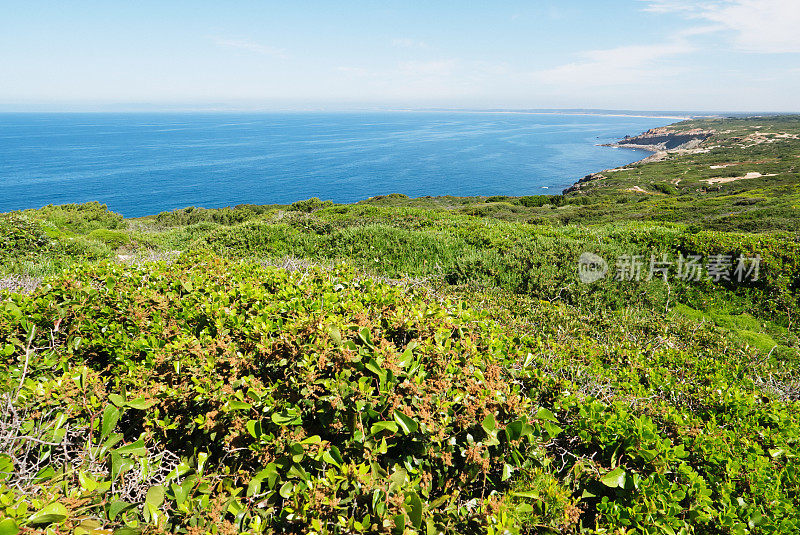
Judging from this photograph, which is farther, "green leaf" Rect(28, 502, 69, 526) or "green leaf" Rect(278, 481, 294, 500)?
"green leaf" Rect(278, 481, 294, 500)

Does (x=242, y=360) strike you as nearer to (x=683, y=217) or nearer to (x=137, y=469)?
(x=137, y=469)

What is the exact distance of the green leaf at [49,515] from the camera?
148 cm

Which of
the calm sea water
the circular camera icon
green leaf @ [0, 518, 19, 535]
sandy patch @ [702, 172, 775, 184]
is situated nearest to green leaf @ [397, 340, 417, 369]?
green leaf @ [0, 518, 19, 535]

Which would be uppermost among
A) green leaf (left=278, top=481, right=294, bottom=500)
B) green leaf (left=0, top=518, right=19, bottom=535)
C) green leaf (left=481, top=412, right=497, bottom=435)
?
green leaf (left=0, top=518, right=19, bottom=535)

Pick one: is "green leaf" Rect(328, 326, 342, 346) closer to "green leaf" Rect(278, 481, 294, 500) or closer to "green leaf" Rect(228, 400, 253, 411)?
"green leaf" Rect(228, 400, 253, 411)

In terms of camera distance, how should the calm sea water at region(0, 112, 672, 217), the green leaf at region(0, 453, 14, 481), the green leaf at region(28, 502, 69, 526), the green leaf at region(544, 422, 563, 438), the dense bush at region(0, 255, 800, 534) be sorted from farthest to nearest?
the calm sea water at region(0, 112, 672, 217) → the green leaf at region(544, 422, 563, 438) → the dense bush at region(0, 255, 800, 534) → the green leaf at region(0, 453, 14, 481) → the green leaf at region(28, 502, 69, 526)

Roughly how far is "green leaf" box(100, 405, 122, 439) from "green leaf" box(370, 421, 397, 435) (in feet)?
4.58

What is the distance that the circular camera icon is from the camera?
7517 mm

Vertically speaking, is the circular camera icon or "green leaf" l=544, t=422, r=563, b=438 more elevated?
"green leaf" l=544, t=422, r=563, b=438

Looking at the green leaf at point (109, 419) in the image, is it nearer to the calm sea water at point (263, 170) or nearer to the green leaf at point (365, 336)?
the green leaf at point (365, 336)

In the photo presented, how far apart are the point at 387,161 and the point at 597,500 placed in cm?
10606

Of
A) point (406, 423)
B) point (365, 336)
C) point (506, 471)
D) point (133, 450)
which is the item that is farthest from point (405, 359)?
point (133, 450)

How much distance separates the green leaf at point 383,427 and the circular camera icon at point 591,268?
6361 millimetres

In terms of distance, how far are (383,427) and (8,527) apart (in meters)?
1.46
